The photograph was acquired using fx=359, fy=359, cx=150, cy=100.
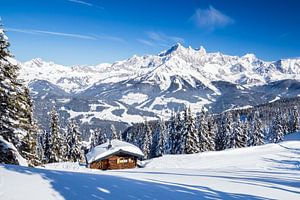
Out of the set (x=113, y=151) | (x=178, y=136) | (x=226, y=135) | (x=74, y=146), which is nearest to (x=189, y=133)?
(x=178, y=136)

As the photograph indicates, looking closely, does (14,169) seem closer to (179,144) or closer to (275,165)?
(275,165)

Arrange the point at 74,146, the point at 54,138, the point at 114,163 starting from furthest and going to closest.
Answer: the point at 74,146
the point at 54,138
the point at 114,163

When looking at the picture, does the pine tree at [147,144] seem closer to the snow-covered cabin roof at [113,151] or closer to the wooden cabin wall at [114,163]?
the wooden cabin wall at [114,163]

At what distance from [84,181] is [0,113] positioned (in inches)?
344

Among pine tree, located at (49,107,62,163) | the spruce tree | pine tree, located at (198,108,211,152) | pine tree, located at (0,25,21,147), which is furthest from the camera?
pine tree, located at (198,108,211,152)

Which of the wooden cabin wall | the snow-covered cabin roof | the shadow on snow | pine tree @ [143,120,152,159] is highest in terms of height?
pine tree @ [143,120,152,159]

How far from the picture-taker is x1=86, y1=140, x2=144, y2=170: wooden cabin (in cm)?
5159

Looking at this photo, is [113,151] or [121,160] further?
[121,160]

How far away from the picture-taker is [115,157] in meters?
52.6

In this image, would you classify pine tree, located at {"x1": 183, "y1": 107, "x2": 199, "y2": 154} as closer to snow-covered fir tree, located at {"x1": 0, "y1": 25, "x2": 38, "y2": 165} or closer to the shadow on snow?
snow-covered fir tree, located at {"x1": 0, "y1": 25, "x2": 38, "y2": 165}

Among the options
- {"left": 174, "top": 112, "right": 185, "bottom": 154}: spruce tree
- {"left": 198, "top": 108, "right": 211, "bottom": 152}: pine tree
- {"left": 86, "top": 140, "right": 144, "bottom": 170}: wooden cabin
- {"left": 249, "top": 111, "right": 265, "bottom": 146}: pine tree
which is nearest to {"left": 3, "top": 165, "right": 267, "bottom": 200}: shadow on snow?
{"left": 86, "top": 140, "right": 144, "bottom": 170}: wooden cabin

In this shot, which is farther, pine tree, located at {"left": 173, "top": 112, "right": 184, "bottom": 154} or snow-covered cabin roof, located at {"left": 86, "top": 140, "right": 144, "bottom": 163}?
pine tree, located at {"left": 173, "top": 112, "right": 184, "bottom": 154}

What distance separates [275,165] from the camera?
42.6m

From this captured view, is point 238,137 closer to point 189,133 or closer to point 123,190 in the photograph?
point 189,133
